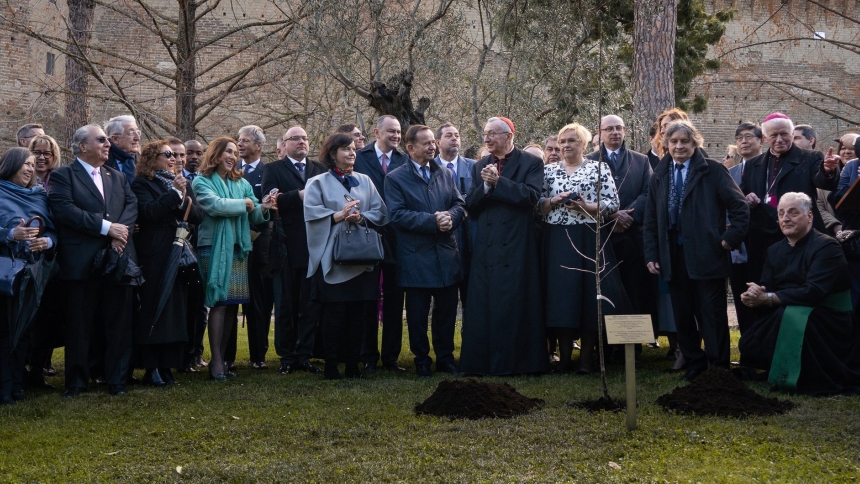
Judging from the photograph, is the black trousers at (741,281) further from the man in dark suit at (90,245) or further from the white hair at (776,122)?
the man in dark suit at (90,245)

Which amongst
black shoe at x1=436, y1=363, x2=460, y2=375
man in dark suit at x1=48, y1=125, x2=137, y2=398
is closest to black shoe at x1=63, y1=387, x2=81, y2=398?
man in dark suit at x1=48, y1=125, x2=137, y2=398

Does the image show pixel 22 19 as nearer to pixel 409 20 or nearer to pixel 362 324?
pixel 409 20

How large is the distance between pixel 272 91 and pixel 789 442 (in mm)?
15100

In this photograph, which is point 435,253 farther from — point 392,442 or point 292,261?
point 392,442

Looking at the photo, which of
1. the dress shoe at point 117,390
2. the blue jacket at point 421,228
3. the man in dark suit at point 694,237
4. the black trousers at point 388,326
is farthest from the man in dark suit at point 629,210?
the dress shoe at point 117,390

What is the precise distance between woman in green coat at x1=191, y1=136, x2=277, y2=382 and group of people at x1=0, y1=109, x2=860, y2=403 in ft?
0.05

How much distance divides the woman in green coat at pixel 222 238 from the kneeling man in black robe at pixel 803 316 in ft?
13.6

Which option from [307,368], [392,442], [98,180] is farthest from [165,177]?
[392,442]

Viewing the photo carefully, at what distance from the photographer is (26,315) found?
6711 mm

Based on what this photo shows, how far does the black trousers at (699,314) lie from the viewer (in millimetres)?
7430

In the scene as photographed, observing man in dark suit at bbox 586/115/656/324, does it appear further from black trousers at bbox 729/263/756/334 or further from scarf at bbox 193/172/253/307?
scarf at bbox 193/172/253/307

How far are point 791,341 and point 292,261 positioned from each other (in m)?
4.30

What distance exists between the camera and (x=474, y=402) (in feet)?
19.6

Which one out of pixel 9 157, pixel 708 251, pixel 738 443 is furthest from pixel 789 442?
pixel 9 157
